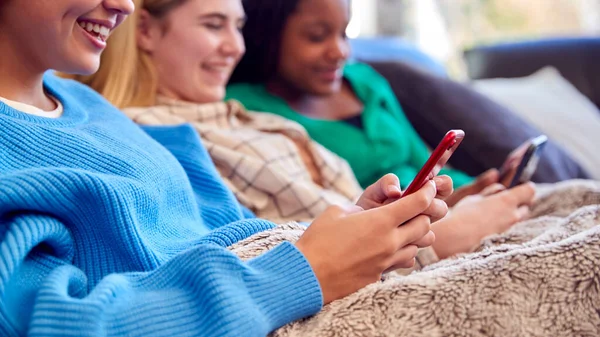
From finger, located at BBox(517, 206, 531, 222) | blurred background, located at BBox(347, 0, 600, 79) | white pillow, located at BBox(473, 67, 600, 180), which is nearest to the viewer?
finger, located at BBox(517, 206, 531, 222)

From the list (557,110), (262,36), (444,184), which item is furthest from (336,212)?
(557,110)

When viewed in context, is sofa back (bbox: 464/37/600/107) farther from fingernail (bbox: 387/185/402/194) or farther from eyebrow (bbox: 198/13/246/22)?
fingernail (bbox: 387/185/402/194)

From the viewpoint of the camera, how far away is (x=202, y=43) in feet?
4.25

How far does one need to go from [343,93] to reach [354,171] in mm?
272

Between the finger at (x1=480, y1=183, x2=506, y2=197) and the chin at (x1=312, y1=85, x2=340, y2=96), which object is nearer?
the finger at (x1=480, y1=183, x2=506, y2=197)

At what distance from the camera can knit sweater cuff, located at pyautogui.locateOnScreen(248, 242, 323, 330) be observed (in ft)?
2.17

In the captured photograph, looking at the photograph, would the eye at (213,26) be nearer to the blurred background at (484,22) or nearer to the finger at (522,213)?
the finger at (522,213)

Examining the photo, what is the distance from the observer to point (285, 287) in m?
0.67

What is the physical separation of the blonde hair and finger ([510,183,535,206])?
66cm

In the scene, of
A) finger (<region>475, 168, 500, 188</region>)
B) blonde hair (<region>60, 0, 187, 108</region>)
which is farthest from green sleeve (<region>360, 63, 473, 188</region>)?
blonde hair (<region>60, 0, 187, 108</region>)

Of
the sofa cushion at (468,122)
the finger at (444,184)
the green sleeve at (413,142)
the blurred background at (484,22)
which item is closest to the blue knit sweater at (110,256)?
the finger at (444,184)

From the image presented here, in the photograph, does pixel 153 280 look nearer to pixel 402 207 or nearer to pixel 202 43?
pixel 402 207

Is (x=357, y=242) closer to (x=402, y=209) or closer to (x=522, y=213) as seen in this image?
(x=402, y=209)

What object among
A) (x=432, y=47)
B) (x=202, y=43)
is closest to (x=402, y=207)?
(x=202, y=43)
